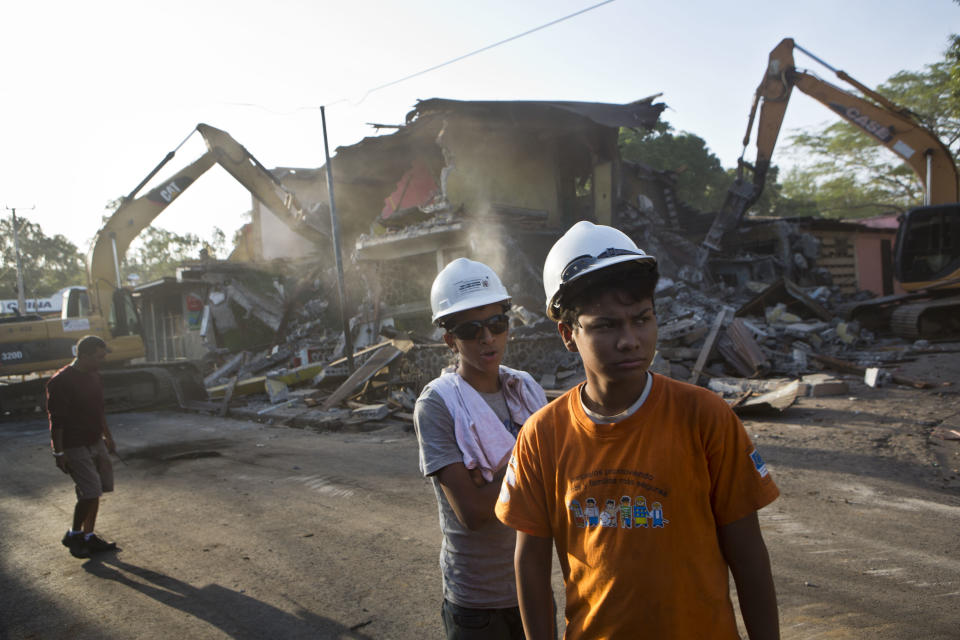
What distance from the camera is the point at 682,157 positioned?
35.2 meters

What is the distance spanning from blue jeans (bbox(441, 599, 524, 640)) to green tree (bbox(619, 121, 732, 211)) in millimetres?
34579

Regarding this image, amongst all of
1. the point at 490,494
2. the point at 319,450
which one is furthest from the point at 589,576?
the point at 319,450

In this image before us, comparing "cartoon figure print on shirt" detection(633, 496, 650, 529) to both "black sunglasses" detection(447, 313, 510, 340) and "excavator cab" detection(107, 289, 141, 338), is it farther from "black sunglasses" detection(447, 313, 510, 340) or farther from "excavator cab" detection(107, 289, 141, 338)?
"excavator cab" detection(107, 289, 141, 338)

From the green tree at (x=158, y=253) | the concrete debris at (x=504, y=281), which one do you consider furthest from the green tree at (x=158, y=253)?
the concrete debris at (x=504, y=281)

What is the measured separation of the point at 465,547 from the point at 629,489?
80cm

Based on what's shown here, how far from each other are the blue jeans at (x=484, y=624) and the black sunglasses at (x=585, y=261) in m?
1.16

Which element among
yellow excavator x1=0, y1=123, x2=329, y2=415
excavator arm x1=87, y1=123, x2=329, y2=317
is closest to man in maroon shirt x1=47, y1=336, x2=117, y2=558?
yellow excavator x1=0, y1=123, x2=329, y2=415

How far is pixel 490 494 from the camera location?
1982 mm

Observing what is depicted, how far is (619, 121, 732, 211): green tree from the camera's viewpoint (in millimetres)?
34594

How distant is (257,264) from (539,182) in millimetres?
11655

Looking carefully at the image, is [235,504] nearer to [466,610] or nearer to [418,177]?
[466,610]

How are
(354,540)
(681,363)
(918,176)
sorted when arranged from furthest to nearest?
(918,176), (681,363), (354,540)

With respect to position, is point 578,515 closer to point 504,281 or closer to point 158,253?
point 504,281

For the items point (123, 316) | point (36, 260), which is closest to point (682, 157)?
point (123, 316)
